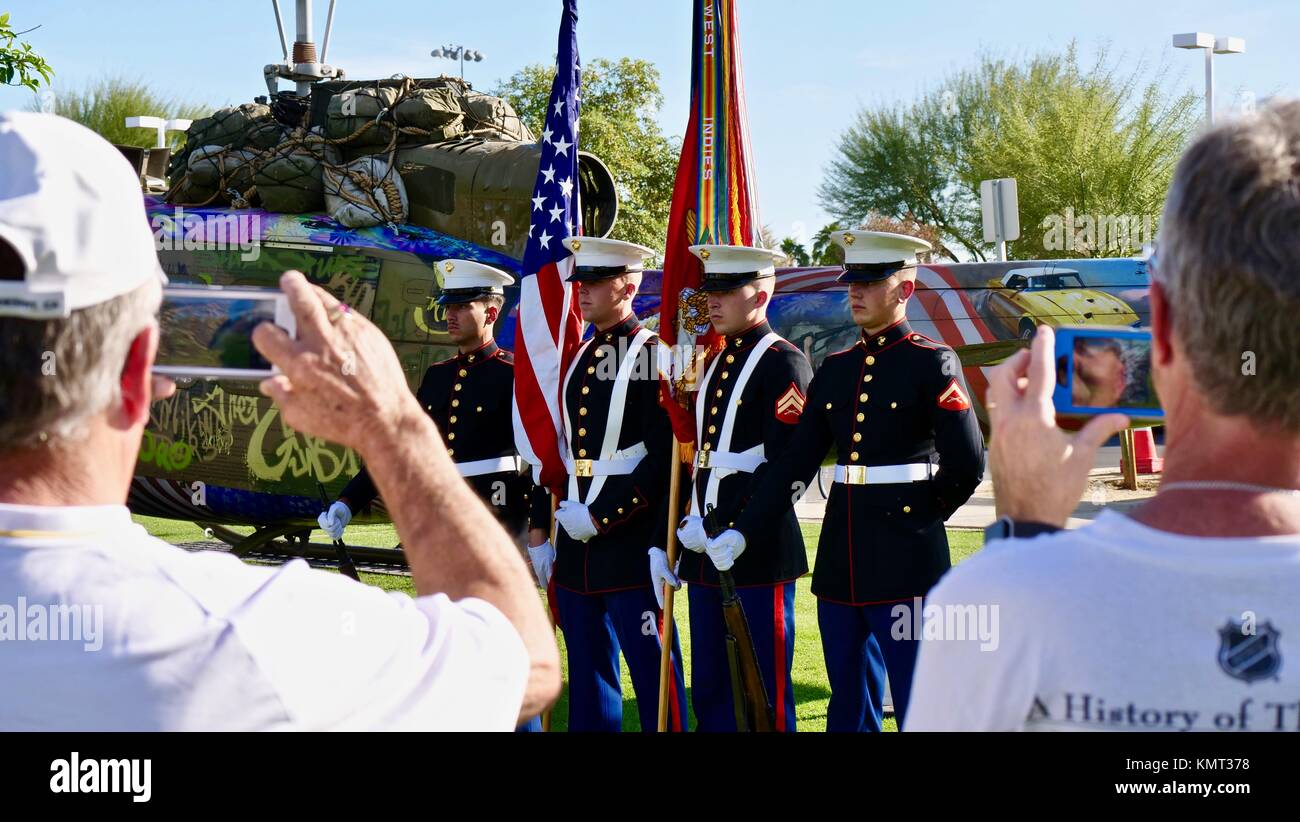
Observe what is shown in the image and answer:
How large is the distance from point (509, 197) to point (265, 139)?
2316 millimetres

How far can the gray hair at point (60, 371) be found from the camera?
1.28 metres

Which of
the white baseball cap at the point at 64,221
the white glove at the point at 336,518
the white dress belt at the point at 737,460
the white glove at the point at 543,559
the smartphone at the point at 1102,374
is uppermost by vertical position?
the white baseball cap at the point at 64,221

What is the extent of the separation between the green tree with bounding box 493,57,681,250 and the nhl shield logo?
86.2 feet

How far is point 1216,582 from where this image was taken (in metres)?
1.26

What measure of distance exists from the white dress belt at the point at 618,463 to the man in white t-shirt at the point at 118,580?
399 centimetres

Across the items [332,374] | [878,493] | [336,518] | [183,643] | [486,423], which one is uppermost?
[332,374]

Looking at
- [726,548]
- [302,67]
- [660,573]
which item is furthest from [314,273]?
[726,548]

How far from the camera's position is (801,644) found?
7.48 metres

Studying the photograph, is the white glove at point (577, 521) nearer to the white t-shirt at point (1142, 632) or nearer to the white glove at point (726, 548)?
the white glove at point (726, 548)

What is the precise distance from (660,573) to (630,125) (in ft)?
77.2

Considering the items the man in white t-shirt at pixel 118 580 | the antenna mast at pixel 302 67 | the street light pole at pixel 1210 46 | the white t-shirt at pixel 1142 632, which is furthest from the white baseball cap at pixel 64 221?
the street light pole at pixel 1210 46

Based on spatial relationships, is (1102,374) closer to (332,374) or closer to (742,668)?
(332,374)

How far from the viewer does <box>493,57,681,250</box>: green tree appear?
2747 cm

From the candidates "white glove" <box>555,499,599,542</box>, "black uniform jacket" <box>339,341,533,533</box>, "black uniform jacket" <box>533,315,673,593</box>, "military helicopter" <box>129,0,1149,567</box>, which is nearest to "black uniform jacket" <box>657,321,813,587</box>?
"black uniform jacket" <box>533,315,673,593</box>
